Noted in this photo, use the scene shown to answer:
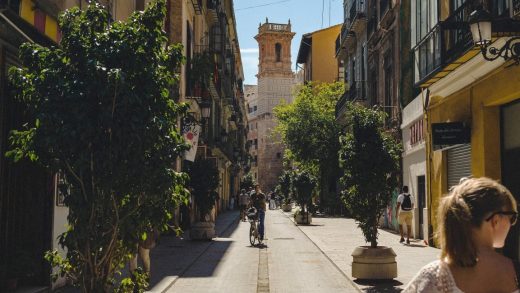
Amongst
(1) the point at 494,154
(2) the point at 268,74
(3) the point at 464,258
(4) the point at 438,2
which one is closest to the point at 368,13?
(4) the point at 438,2

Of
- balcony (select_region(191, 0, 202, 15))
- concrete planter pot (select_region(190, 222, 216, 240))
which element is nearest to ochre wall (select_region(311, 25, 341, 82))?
balcony (select_region(191, 0, 202, 15))

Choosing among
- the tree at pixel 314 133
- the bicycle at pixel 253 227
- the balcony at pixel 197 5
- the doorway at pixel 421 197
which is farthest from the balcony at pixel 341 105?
the bicycle at pixel 253 227

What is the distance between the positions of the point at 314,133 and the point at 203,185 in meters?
22.0

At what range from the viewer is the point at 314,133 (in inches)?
1657

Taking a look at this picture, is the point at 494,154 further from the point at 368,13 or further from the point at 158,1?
the point at 368,13

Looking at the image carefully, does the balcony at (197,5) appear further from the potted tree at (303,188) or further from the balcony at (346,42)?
the potted tree at (303,188)

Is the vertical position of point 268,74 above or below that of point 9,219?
above

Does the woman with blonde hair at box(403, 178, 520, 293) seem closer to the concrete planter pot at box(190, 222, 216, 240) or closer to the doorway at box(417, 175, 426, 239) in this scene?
the concrete planter pot at box(190, 222, 216, 240)

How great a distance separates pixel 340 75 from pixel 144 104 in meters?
44.6

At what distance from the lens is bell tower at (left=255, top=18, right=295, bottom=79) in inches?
3477

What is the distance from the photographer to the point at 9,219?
884 centimetres

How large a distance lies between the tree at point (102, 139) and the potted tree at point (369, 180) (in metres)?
5.74

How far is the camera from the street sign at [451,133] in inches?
560

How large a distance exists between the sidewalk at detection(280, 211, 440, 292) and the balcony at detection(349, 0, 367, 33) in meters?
11.8
